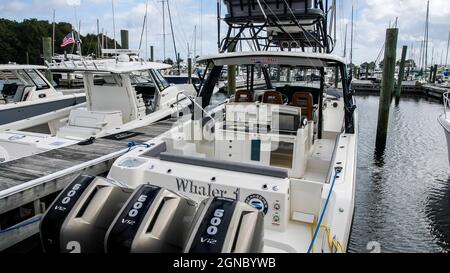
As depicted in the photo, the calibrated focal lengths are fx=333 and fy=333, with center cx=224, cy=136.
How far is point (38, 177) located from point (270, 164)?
10.1ft

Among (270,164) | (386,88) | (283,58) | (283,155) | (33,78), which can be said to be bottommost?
(270,164)

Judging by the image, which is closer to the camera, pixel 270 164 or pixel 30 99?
pixel 270 164

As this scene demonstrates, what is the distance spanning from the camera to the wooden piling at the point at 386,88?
1091 cm

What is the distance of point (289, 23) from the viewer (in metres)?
5.25

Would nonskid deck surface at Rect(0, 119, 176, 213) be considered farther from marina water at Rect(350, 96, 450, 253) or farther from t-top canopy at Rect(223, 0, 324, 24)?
marina water at Rect(350, 96, 450, 253)

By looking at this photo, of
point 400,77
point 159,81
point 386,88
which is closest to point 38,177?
point 159,81

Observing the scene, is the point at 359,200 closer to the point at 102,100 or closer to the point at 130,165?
the point at 130,165

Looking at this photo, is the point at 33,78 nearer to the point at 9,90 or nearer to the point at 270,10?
the point at 9,90

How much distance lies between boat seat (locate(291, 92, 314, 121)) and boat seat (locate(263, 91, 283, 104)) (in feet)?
0.80

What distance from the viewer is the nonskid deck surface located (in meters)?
4.36

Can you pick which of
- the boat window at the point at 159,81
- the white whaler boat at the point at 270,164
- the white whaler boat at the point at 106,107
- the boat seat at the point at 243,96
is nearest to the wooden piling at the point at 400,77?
the boat window at the point at 159,81

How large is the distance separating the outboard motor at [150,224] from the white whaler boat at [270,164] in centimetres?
24

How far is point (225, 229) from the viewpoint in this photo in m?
2.21

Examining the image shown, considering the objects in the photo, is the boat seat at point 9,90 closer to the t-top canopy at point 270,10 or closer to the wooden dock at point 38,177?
the wooden dock at point 38,177
